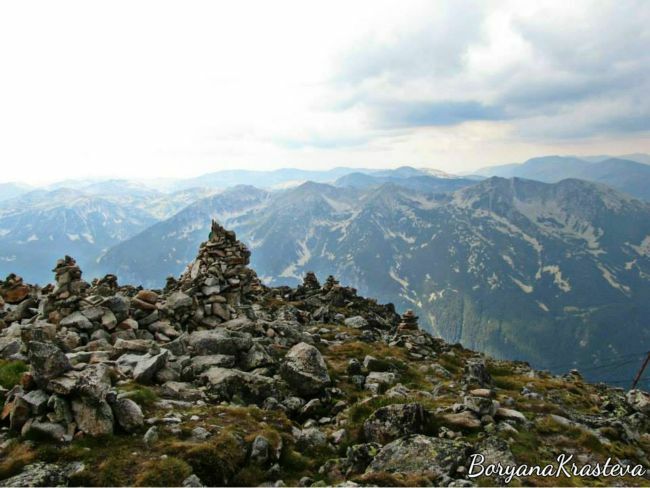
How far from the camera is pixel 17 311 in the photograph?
33062 millimetres

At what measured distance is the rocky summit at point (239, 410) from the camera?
1402 cm

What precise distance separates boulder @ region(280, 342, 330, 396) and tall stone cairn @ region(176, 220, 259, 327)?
11363 mm

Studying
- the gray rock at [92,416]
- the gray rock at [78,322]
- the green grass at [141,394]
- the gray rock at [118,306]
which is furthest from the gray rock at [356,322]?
the gray rock at [92,416]

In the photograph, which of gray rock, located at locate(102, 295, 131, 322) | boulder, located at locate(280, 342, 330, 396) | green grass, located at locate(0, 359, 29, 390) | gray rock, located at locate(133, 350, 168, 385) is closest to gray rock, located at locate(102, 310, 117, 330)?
gray rock, located at locate(102, 295, 131, 322)

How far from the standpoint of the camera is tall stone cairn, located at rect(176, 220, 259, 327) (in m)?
34.9

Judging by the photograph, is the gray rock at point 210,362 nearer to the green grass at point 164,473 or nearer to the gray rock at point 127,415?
the gray rock at point 127,415

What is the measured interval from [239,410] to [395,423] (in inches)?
272

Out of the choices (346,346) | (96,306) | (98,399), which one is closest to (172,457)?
(98,399)

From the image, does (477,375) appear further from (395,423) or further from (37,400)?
(37,400)

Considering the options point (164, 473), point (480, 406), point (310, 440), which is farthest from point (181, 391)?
point (480, 406)

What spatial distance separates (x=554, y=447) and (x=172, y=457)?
15996 millimetres

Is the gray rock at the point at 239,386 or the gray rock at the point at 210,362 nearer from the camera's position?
the gray rock at the point at 239,386

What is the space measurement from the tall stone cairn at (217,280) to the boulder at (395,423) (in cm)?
1918

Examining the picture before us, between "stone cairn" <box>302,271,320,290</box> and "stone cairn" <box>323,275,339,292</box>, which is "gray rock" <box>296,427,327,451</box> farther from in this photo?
"stone cairn" <box>302,271,320,290</box>
